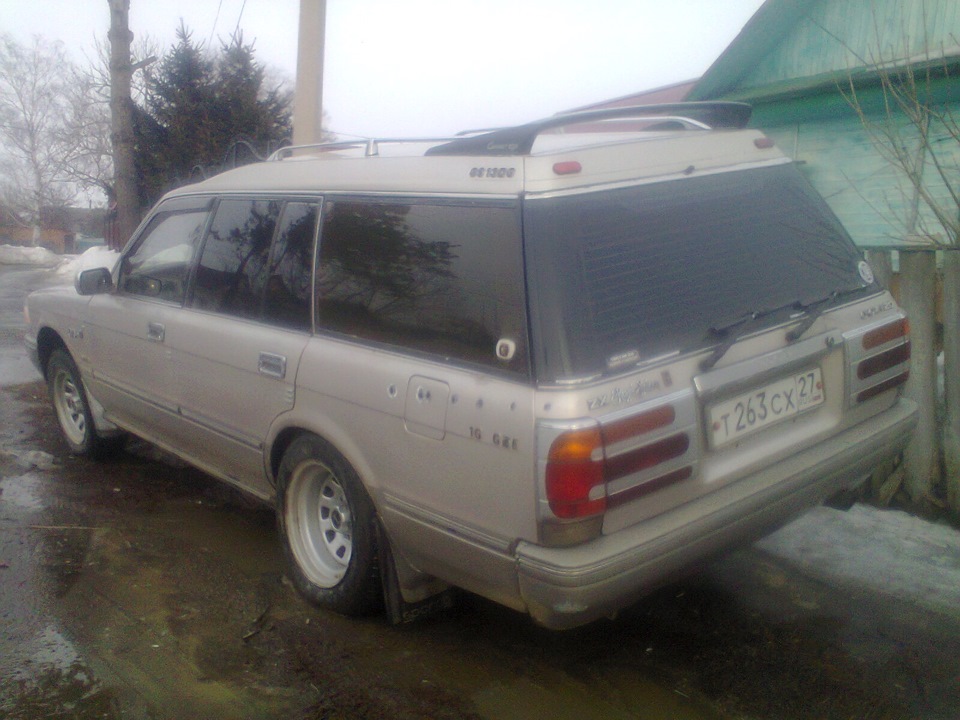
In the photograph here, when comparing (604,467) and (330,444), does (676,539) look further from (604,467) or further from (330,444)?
(330,444)

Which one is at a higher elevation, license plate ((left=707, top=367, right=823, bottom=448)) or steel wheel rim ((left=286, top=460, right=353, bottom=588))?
license plate ((left=707, top=367, right=823, bottom=448))

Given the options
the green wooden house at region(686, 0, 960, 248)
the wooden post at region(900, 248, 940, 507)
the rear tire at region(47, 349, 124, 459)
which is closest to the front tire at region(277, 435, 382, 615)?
the rear tire at region(47, 349, 124, 459)

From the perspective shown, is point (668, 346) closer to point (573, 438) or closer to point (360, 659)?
point (573, 438)

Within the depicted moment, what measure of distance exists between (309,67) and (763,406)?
21.1 feet

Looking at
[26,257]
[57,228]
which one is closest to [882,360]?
[26,257]

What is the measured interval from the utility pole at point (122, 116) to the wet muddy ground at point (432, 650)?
9.48m

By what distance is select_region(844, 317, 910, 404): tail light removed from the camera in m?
3.20

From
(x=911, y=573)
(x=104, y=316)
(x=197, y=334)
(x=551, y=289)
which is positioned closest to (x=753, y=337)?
A: (x=551, y=289)

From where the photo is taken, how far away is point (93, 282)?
192 inches

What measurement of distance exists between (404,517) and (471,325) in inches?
28.9

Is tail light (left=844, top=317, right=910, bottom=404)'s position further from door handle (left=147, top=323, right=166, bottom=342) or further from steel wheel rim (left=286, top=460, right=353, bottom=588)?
door handle (left=147, top=323, right=166, bottom=342)

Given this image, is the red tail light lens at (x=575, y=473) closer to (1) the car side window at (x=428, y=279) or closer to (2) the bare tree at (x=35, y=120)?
(1) the car side window at (x=428, y=279)

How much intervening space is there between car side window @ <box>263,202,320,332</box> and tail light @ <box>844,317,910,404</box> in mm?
2130

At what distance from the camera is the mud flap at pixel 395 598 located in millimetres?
3213
